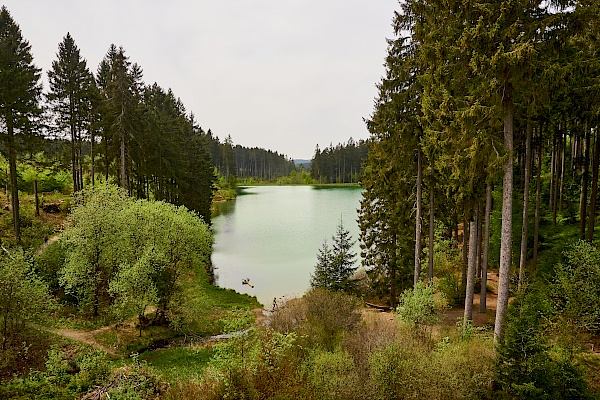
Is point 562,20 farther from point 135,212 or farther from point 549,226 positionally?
point 135,212

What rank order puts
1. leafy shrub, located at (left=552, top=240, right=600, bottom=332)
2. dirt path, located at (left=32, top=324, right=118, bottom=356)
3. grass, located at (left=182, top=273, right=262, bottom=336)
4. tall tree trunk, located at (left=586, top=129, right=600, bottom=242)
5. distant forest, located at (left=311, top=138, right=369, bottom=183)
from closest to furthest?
leafy shrub, located at (left=552, top=240, right=600, bottom=332), tall tree trunk, located at (left=586, top=129, right=600, bottom=242), dirt path, located at (left=32, top=324, right=118, bottom=356), grass, located at (left=182, top=273, right=262, bottom=336), distant forest, located at (left=311, top=138, right=369, bottom=183)

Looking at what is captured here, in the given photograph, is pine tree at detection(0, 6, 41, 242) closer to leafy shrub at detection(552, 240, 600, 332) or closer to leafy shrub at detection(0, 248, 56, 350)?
leafy shrub at detection(0, 248, 56, 350)

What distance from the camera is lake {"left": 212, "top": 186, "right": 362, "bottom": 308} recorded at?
2836 cm

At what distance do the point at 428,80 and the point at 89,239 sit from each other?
1889 cm

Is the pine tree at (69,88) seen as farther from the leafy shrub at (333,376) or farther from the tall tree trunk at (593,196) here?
the tall tree trunk at (593,196)

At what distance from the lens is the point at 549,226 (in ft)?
67.4

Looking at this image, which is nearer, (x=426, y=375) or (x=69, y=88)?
(x=426, y=375)

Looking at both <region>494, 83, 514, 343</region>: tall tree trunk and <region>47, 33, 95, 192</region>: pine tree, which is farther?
<region>47, 33, 95, 192</region>: pine tree

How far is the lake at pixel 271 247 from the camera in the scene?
2836 cm

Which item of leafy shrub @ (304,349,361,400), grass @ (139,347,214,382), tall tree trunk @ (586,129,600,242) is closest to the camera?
leafy shrub @ (304,349,361,400)

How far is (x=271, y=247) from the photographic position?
1531 inches

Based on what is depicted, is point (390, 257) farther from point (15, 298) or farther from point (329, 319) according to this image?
point (15, 298)

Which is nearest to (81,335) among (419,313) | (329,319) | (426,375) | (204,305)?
(204,305)

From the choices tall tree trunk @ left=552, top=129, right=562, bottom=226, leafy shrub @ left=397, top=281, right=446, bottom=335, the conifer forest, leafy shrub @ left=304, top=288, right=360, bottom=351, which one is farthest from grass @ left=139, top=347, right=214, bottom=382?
tall tree trunk @ left=552, top=129, right=562, bottom=226
